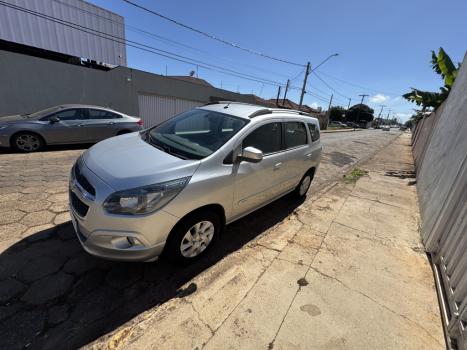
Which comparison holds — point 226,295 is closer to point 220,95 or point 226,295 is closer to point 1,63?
point 1,63

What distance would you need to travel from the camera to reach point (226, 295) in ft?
7.65

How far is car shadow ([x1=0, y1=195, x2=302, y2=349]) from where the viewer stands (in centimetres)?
183

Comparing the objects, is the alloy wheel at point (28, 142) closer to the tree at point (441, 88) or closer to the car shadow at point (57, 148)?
the car shadow at point (57, 148)

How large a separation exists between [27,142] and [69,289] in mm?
6046

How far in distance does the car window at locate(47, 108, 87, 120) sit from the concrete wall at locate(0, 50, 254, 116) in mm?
4740

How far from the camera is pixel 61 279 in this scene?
90.4 inches

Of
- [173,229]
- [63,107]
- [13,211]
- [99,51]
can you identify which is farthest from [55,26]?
[173,229]

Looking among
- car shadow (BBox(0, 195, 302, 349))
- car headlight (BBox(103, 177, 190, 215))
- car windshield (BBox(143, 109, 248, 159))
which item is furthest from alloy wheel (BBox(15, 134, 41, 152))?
car headlight (BBox(103, 177, 190, 215))

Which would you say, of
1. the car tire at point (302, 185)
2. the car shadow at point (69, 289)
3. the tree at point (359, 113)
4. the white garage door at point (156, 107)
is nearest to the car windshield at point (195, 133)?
the car shadow at point (69, 289)

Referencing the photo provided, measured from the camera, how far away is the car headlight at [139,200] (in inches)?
78.7

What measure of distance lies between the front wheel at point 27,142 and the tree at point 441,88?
13303mm

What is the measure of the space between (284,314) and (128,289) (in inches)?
60.3

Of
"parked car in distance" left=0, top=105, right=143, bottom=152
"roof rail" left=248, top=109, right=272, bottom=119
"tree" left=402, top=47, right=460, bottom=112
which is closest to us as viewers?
"roof rail" left=248, top=109, right=272, bottom=119

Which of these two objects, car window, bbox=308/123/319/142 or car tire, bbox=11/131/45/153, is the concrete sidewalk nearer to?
car window, bbox=308/123/319/142
